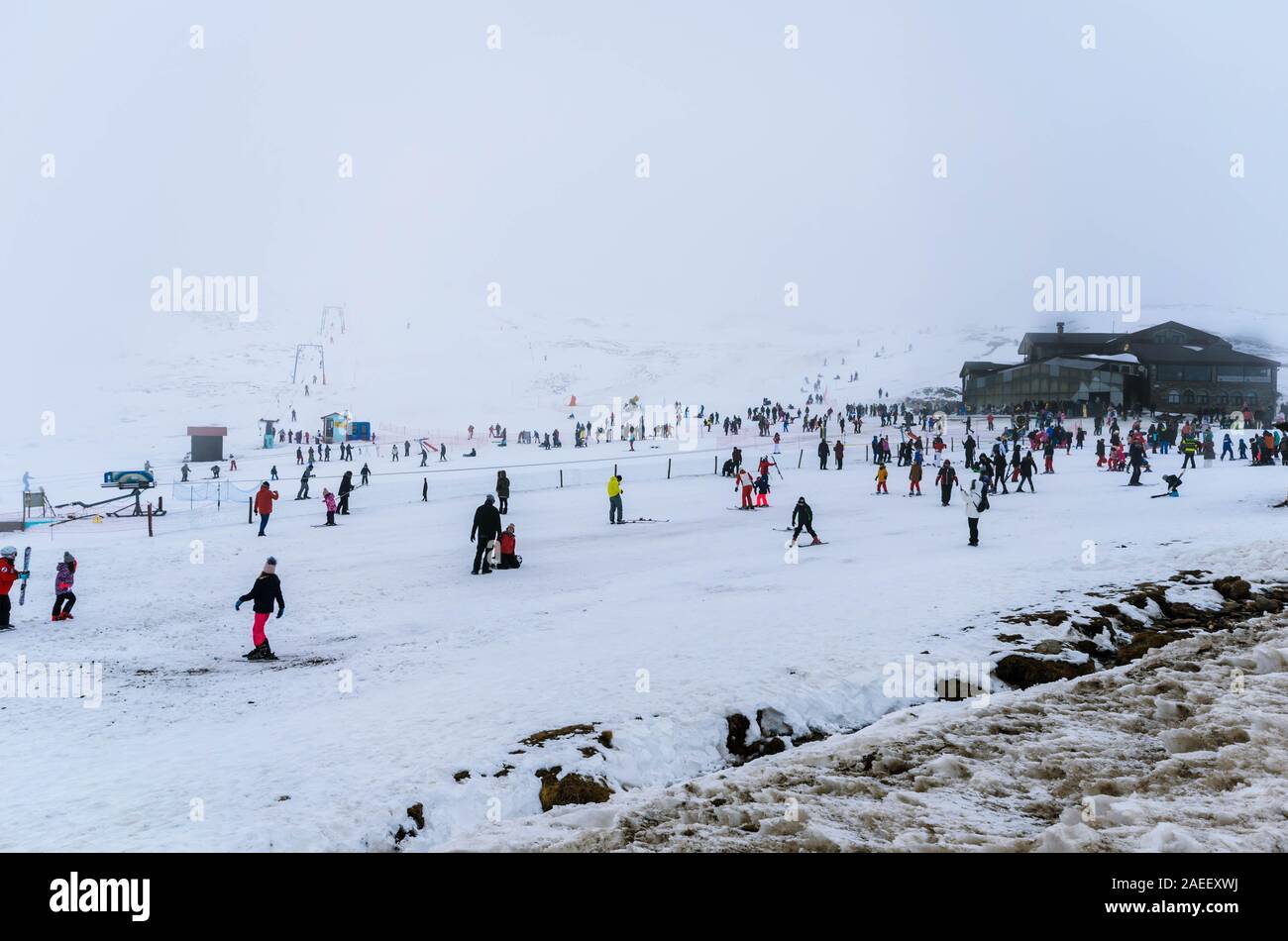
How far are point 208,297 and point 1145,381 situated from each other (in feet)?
524

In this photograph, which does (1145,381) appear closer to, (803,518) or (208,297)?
(803,518)

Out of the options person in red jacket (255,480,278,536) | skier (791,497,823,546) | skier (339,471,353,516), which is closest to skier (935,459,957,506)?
skier (791,497,823,546)

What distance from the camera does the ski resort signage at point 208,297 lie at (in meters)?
143

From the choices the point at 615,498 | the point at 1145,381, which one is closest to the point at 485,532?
the point at 615,498

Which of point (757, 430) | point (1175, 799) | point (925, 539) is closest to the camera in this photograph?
point (1175, 799)

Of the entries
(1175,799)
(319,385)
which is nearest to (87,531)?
(1175,799)

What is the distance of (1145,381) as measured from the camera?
59031mm

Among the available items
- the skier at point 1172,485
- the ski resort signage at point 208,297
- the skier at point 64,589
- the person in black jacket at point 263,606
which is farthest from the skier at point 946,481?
the ski resort signage at point 208,297

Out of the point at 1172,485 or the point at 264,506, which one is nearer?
the point at 264,506

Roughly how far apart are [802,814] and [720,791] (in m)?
0.76

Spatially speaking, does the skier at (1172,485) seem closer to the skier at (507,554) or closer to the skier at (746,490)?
the skier at (746,490)

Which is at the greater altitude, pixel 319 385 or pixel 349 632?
pixel 319 385
